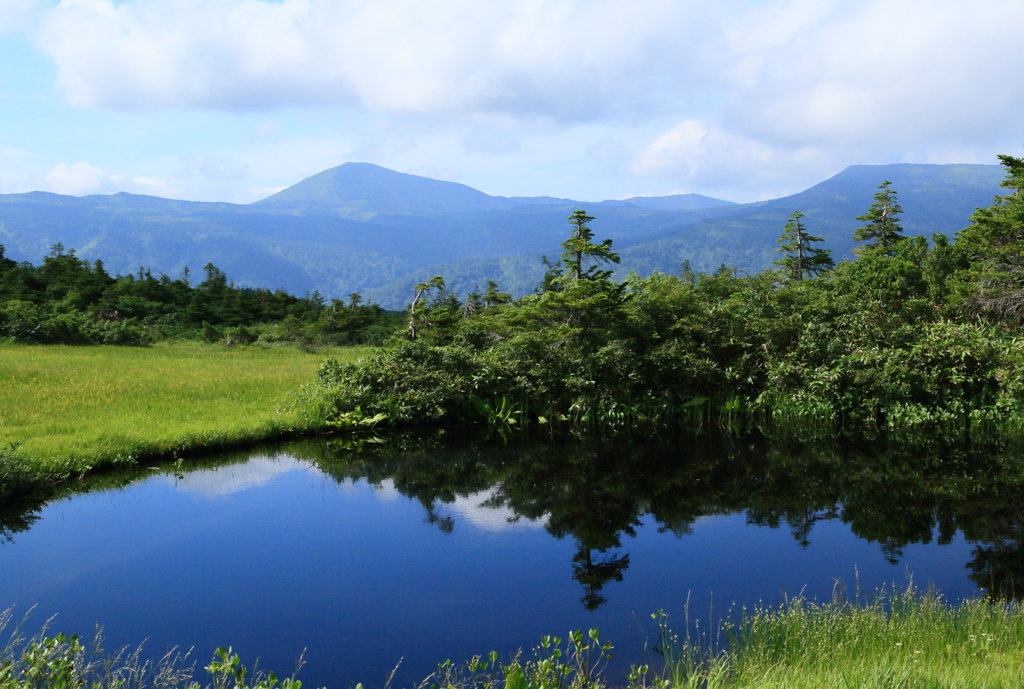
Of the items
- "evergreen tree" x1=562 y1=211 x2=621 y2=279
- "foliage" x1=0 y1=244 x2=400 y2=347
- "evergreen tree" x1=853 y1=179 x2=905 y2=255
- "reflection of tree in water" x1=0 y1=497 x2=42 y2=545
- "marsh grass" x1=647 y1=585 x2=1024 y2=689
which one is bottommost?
"reflection of tree in water" x1=0 y1=497 x2=42 y2=545

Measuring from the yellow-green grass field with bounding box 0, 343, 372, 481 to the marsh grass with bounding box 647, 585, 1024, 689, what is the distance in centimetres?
1060

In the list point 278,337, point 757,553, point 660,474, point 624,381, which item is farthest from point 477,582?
point 278,337

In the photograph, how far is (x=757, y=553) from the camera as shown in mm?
8383

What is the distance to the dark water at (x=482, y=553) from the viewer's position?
6453 mm

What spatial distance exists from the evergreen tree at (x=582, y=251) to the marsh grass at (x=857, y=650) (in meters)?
11.7

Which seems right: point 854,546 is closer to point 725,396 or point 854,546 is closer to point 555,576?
point 555,576

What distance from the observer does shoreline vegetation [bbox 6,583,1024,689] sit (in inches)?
174

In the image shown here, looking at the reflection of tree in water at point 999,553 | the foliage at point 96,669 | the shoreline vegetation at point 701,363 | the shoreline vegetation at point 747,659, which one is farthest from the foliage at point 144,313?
the reflection of tree in water at point 999,553

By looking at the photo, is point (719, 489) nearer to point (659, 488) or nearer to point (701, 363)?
point (659, 488)

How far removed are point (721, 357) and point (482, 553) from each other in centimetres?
1219

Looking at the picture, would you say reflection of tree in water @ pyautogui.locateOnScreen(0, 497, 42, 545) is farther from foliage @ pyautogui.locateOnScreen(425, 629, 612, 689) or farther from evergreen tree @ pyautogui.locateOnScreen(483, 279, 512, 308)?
evergreen tree @ pyautogui.locateOnScreen(483, 279, 512, 308)

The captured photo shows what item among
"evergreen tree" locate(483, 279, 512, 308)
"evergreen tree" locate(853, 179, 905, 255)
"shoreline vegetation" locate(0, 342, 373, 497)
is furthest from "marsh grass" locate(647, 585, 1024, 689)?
"evergreen tree" locate(853, 179, 905, 255)

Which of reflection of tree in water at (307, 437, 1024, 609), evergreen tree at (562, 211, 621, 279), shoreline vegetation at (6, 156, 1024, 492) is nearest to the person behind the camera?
reflection of tree in water at (307, 437, 1024, 609)

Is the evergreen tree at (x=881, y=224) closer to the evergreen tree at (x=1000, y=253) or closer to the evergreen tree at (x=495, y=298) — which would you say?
the evergreen tree at (x=1000, y=253)
